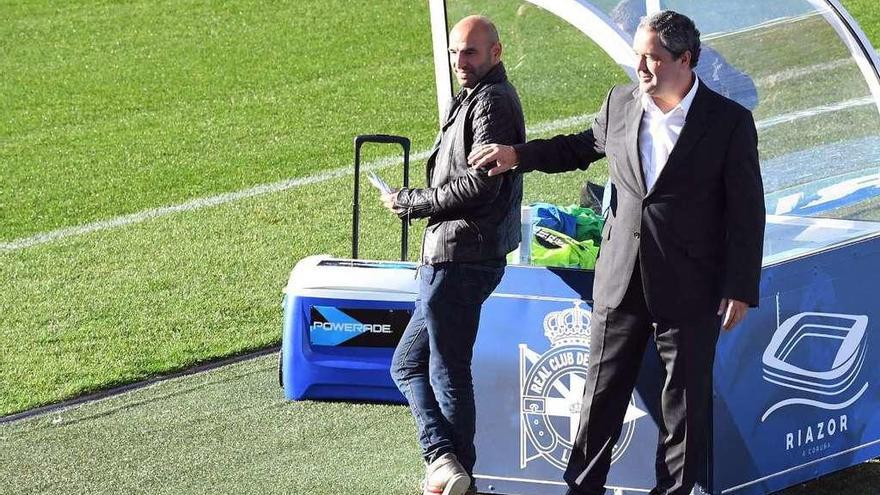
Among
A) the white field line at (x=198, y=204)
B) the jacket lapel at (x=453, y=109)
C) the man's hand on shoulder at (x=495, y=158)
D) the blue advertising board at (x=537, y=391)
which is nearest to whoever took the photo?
the man's hand on shoulder at (x=495, y=158)

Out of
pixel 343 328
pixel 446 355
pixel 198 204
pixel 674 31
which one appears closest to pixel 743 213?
pixel 674 31

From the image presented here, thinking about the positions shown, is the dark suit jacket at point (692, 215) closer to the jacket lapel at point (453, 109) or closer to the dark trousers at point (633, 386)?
the dark trousers at point (633, 386)

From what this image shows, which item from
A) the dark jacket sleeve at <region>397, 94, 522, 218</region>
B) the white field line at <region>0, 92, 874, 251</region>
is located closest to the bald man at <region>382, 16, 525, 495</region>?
the dark jacket sleeve at <region>397, 94, 522, 218</region>

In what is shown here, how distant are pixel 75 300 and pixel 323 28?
22.0ft

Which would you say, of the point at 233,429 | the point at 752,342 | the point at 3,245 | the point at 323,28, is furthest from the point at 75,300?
the point at 323,28

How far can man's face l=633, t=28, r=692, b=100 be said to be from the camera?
15.1 feet

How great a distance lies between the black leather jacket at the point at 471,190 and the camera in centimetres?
499

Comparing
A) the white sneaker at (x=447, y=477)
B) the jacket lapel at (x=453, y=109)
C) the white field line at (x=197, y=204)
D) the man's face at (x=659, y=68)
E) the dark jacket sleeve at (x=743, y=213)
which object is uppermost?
the man's face at (x=659, y=68)

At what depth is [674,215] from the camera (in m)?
4.73

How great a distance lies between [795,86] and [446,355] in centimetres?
173

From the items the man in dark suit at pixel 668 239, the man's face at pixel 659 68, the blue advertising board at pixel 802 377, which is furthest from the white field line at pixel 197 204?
the man's face at pixel 659 68

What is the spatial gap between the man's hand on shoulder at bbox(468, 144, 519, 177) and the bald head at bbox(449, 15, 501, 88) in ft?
0.93

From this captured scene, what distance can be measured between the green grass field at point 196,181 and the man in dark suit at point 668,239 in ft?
2.75

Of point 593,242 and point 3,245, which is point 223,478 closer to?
point 593,242
